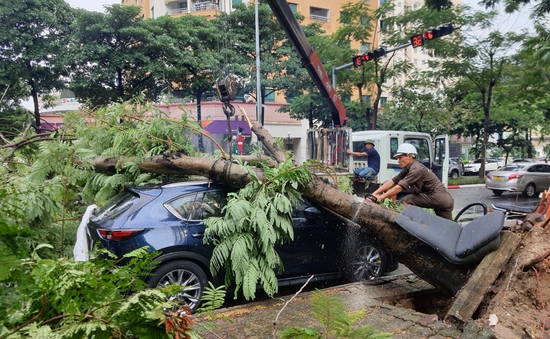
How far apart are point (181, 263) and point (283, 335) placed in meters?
2.95

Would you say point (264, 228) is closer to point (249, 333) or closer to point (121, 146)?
point (249, 333)

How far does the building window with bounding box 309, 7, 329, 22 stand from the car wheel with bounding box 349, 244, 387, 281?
112 feet

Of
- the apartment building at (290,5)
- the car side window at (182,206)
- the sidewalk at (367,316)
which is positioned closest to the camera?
the sidewalk at (367,316)

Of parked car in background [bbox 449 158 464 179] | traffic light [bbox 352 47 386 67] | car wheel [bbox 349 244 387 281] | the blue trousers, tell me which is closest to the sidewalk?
car wheel [bbox 349 244 387 281]

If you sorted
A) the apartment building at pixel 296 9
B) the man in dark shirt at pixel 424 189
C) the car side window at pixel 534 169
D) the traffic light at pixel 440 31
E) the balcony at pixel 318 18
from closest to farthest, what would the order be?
the man in dark shirt at pixel 424 189 → the traffic light at pixel 440 31 → the car side window at pixel 534 169 → the apartment building at pixel 296 9 → the balcony at pixel 318 18

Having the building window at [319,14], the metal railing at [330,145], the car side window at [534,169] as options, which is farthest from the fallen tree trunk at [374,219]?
the building window at [319,14]

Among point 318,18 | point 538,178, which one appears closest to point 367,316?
point 538,178

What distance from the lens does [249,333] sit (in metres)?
3.83

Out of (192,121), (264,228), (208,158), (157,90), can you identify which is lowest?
(264,228)

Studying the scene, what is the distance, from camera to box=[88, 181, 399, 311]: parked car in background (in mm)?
4785

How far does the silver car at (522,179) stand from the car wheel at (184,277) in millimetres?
16333

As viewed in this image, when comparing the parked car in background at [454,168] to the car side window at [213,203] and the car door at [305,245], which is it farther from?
the car side window at [213,203]

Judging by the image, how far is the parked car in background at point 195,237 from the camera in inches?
188

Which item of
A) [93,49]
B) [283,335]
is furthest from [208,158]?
[93,49]
